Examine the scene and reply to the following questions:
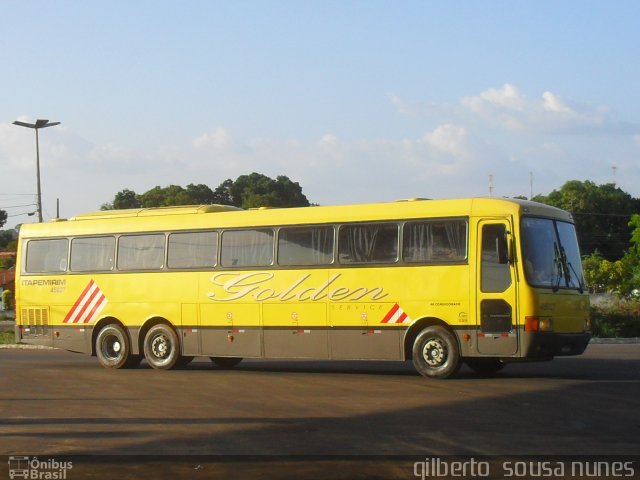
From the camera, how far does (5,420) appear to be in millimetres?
13414

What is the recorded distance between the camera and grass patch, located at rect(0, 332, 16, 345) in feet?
113

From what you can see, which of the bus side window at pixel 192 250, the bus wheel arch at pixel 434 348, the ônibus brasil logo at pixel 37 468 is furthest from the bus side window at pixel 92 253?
the ônibus brasil logo at pixel 37 468

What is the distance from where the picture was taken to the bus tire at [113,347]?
74.0 feet

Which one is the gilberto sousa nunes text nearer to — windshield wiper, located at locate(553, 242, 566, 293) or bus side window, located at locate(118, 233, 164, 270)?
windshield wiper, located at locate(553, 242, 566, 293)

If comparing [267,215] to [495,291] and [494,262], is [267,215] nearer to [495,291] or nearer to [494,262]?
[494,262]

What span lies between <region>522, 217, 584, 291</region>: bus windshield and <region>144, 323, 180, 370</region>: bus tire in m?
7.97

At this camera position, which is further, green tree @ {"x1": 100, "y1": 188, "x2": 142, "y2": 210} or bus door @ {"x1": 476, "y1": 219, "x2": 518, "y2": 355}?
green tree @ {"x1": 100, "y1": 188, "x2": 142, "y2": 210}

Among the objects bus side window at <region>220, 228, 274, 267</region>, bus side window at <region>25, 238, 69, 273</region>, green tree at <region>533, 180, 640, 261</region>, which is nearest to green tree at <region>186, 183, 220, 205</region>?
green tree at <region>533, 180, 640, 261</region>

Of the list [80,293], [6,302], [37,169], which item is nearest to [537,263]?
[80,293]

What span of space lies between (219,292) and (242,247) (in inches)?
41.5

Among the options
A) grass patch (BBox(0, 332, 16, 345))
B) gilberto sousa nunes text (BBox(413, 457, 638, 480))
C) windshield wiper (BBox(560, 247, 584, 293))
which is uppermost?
windshield wiper (BBox(560, 247, 584, 293))

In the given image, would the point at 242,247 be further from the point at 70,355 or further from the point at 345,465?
the point at 345,465

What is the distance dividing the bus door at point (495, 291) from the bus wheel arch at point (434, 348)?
0.54 m

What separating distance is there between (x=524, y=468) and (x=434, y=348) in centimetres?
904
